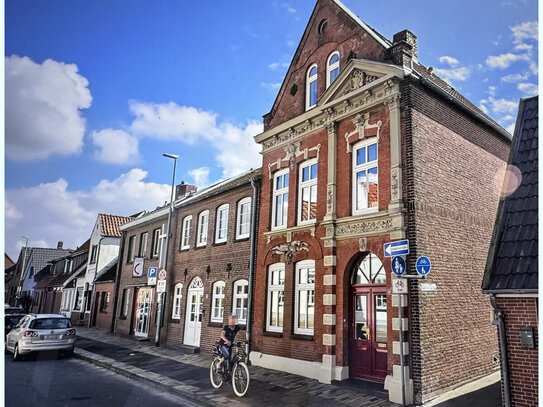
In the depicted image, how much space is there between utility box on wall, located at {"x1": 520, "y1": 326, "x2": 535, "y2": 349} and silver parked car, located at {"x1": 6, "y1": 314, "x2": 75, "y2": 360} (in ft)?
48.2

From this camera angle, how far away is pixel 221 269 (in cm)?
1683

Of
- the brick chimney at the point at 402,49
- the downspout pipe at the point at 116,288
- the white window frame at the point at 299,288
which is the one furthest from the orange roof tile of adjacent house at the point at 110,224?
the brick chimney at the point at 402,49

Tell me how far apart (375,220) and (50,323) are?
494 inches

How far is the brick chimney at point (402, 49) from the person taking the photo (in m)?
11.1

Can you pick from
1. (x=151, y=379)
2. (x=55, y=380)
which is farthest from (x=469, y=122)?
(x=55, y=380)

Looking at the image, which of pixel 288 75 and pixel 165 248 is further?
pixel 165 248

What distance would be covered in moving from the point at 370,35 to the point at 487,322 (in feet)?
30.1

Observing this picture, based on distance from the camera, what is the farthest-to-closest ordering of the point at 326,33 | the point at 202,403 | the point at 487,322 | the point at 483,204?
the point at 326,33
the point at 483,204
the point at 487,322
the point at 202,403

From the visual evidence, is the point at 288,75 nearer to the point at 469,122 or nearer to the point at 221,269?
the point at 469,122

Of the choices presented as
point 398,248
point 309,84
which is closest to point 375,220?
point 398,248

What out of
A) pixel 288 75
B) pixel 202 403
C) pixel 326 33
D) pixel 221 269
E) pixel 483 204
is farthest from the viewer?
pixel 221 269

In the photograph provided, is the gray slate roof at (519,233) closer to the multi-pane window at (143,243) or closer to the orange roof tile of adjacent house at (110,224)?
the multi-pane window at (143,243)

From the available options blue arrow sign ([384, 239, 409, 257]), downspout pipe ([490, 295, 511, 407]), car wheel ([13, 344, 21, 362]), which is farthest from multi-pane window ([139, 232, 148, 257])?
downspout pipe ([490, 295, 511, 407])

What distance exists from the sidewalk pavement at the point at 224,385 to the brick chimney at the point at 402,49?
857 cm
